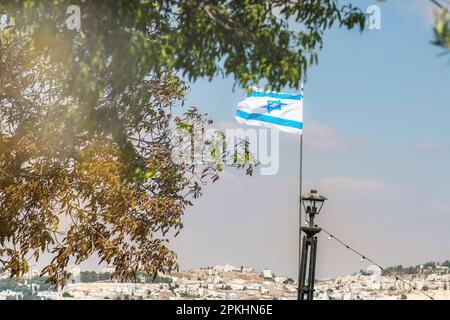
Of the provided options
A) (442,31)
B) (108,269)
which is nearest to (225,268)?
(108,269)

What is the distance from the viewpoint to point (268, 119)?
15.4 metres

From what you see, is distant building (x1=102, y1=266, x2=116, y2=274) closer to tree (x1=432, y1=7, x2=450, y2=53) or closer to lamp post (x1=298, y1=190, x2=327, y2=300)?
lamp post (x1=298, y1=190, x2=327, y2=300)

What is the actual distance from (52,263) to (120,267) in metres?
1.36

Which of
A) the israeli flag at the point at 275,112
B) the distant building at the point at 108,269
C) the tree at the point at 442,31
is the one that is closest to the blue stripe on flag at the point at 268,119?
the israeli flag at the point at 275,112

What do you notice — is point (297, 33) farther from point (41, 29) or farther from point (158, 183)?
point (158, 183)

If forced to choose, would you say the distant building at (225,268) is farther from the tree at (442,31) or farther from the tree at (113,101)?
the tree at (442,31)

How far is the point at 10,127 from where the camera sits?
53.1 feet

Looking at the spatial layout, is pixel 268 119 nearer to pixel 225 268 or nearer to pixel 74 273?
pixel 74 273

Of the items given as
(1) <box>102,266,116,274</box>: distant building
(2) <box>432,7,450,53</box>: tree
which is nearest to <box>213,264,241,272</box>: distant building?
(1) <box>102,266,116,274</box>: distant building

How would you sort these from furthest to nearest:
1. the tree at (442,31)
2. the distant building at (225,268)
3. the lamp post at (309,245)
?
1. the distant building at (225,268)
2. the lamp post at (309,245)
3. the tree at (442,31)

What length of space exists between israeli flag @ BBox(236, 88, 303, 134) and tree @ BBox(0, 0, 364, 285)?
1450mm

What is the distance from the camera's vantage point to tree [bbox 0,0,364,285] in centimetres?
1148

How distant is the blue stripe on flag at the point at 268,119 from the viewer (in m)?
15.3
